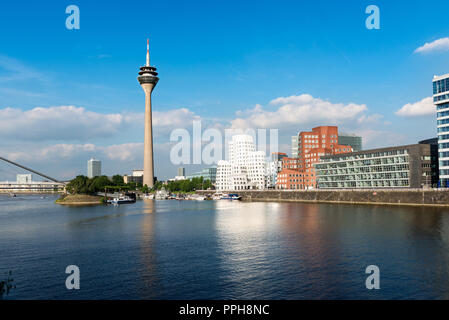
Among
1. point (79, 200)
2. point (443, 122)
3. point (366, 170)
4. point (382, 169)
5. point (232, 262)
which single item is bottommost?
point (79, 200)

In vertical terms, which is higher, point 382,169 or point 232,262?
point 382,169

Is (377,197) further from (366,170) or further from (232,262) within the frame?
(232,262)

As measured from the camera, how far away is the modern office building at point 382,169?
463 ft

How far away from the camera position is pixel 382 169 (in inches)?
6201

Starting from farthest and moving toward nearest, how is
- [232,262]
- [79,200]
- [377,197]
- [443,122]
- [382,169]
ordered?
[79,200], [382,169], [377,197], [443,122], [232,262]

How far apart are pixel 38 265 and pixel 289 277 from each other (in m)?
28.3

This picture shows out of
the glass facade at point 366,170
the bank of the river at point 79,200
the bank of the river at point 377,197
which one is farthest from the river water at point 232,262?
the bank of the river at point 79,200

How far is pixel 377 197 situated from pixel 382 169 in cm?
2490

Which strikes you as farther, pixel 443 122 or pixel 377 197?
pixel 377 197

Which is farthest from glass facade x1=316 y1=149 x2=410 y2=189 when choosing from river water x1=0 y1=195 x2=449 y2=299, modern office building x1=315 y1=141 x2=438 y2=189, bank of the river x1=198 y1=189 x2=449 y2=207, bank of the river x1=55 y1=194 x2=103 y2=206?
bank of the river x1=55 y1=194 x2=103 y2=206

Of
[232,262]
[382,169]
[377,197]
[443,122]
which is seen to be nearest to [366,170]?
[382,169]

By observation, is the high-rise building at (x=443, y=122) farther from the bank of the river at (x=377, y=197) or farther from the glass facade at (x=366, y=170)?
the bank of the river at (x=377, y=197)
